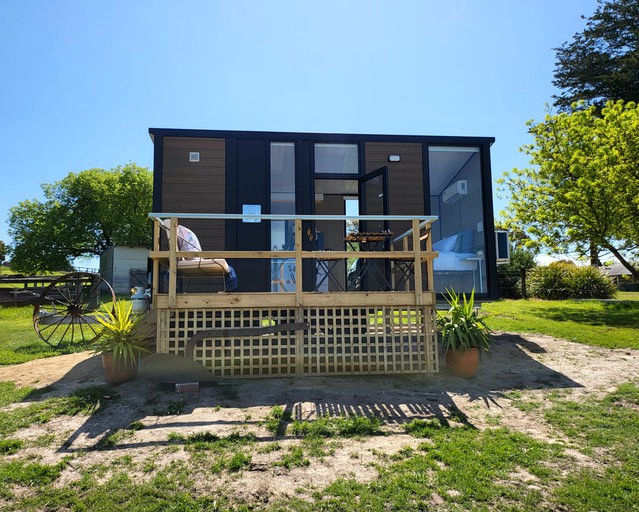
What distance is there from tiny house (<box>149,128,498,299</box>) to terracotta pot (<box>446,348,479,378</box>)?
1.99m

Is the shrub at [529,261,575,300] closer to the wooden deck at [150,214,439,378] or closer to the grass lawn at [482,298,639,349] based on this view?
the grass lawn at [482,298,639,349]

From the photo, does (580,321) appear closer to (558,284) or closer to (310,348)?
(558,284)

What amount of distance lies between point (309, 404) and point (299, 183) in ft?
13.3

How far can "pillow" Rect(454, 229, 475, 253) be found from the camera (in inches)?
275

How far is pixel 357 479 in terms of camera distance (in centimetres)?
214

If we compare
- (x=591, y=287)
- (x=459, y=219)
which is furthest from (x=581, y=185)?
(x=591, y=287)

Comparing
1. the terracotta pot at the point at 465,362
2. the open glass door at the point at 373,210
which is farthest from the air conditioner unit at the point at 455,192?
the terracotta pot at the point at 465,362

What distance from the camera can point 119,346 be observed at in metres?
4.00

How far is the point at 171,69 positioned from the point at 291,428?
7077 mm

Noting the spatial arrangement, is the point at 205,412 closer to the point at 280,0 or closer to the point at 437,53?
the point at 280,0

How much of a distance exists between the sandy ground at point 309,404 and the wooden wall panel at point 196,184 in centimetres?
248

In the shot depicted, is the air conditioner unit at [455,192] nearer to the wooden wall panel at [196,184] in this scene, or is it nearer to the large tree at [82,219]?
the wooden wall panel at [196,184]

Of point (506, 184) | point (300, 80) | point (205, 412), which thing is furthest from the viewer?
point (506, 184)

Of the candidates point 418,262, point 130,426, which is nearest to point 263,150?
point 418,262
